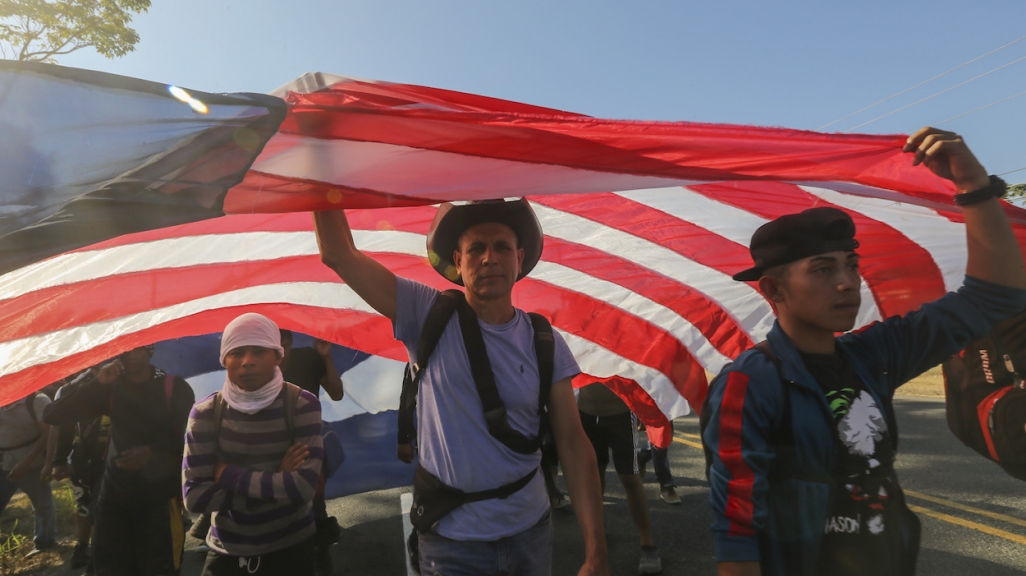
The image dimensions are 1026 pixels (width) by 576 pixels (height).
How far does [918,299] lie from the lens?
3.07m

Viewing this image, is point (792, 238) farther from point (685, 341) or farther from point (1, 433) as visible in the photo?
point (1, 433)

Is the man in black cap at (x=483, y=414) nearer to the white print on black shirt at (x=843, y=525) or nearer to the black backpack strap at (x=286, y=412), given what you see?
the white print on black shirt at (x=843, y=525)

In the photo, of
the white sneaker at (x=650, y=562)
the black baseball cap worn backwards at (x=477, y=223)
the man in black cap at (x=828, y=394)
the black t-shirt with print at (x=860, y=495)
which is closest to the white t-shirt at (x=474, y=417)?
the black baseball cap worn backwards at (x=477, y=223)

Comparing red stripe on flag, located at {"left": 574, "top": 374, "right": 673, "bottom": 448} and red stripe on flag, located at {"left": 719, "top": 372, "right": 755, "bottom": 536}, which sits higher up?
red stripe on flag, located at {"left": 719, "top": 372, "right": 755, "bottom": 536}

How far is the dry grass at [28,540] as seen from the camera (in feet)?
16.8

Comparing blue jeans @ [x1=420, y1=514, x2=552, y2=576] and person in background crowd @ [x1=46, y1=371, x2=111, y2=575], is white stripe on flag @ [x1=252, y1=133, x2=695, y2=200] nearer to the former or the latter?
blue jeans @ [x1=420, y1=514, x2=552, y2=576]

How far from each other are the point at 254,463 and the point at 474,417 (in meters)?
1.28

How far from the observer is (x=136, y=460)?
3414 millimetres

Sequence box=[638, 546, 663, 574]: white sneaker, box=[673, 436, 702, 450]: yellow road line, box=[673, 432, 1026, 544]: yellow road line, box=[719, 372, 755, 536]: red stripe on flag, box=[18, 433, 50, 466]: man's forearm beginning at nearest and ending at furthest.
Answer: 1. box=[719, 372, 755, 536]: red stripe on flag
2. box=[638, 546, 663, 574]: white sneaker
3. box=[673, 432, 1026, 544]: yellow road line
4. box=[18, 433, 50, 466]: man's forearm
5. box=[673, 436, 702, 450]: yellow road line

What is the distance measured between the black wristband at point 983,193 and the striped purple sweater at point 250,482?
2.52 meters

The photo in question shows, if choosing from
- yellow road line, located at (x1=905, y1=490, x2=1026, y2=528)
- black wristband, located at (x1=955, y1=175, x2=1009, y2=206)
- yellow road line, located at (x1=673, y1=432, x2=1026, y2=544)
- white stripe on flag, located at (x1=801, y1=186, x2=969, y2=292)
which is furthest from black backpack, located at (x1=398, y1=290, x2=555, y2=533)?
yellow road line, located at (x1=905, y1=490, x2=1026, y2=528)

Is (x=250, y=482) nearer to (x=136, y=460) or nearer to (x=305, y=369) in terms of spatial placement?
(x=136, y=460)

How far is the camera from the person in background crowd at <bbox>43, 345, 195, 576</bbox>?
10.9ft

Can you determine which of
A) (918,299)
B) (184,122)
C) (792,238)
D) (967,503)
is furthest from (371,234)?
(967,503)
